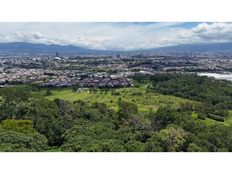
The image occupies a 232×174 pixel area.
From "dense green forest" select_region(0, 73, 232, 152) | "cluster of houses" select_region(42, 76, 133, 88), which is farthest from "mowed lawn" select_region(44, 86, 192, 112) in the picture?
"cluster of houses" select_region(42, 76, 133, 88)

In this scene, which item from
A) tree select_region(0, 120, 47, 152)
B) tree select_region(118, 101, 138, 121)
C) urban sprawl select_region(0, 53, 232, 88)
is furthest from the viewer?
urban sprawl select_region(0, 53, 232, 88)

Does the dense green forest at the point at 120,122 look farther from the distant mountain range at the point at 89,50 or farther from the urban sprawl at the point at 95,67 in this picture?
the distant mountain range at the point at 89,50

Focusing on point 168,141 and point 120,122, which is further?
point 120,122

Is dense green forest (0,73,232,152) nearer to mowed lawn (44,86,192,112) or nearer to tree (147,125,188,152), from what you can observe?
tree (147,125,188,152)

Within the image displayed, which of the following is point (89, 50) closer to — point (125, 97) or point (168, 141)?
point (125, 97)

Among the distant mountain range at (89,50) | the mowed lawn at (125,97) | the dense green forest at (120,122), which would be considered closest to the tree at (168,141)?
the dense green forest at (120,122)

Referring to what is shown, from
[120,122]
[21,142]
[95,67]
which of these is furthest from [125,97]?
[21,142]
